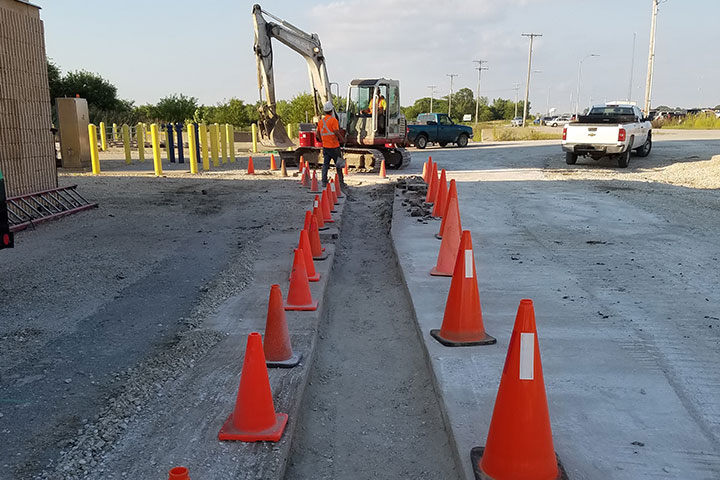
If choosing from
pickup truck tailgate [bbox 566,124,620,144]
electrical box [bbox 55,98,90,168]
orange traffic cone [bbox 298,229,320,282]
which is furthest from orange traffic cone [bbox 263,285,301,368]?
pickup truck tailgate [bbox 566,124,620,144]

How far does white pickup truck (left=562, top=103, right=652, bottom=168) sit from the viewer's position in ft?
57.8

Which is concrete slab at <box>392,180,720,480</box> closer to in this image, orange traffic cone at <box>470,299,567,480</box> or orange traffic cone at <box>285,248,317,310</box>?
orange traffic cone at <box>470,299,567,480</box>

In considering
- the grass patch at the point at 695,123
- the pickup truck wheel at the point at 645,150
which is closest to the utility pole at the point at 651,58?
the grass patch at the point at 695,123

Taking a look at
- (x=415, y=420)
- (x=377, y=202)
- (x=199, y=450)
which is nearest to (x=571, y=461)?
(x=415, y=420)

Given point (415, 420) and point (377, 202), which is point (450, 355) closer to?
point (415, 420)

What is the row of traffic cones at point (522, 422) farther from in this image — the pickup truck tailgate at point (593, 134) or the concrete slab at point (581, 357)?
the pickup truck tailgate at point (593, 134)

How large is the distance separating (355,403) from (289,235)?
497 cm

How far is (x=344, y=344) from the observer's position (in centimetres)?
483

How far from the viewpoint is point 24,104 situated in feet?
33.4

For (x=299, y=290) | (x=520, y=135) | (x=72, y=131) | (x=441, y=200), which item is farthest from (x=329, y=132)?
(x=520, y=135)

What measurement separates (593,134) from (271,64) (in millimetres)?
10240

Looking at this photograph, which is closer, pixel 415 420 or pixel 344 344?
pixel 415 420

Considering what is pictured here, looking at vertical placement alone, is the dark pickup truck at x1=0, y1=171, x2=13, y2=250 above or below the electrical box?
below

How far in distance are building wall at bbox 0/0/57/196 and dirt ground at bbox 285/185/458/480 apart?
22.5ft
